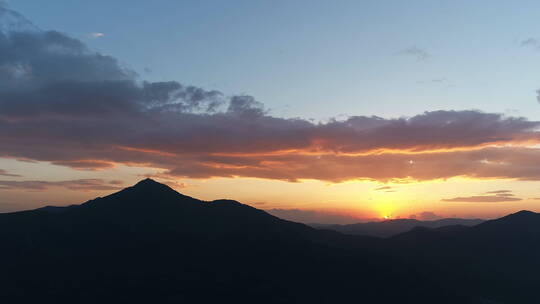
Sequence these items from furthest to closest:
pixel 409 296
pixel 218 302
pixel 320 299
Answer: pixel 409 296
pixel 320 299
pixel 218 302

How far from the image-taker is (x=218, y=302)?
541ft

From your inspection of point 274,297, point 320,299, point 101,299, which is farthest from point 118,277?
point 320,299

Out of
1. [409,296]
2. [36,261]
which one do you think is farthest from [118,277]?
[409,296]

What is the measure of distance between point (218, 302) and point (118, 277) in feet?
162

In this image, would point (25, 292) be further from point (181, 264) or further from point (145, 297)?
point (181, 264)

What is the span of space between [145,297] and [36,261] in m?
68.8

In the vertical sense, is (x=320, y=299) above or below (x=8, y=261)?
below

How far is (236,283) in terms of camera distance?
18125cm

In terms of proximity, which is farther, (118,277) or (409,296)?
(409,296)

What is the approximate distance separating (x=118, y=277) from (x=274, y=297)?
222 feet

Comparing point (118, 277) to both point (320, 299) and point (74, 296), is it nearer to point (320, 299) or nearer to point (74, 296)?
point (74, 296)

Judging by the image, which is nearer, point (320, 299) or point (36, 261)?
point (320, 299)

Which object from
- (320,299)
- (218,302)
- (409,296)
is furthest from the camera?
(409,296)

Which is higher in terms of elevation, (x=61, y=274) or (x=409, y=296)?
(x=61, y=274)
